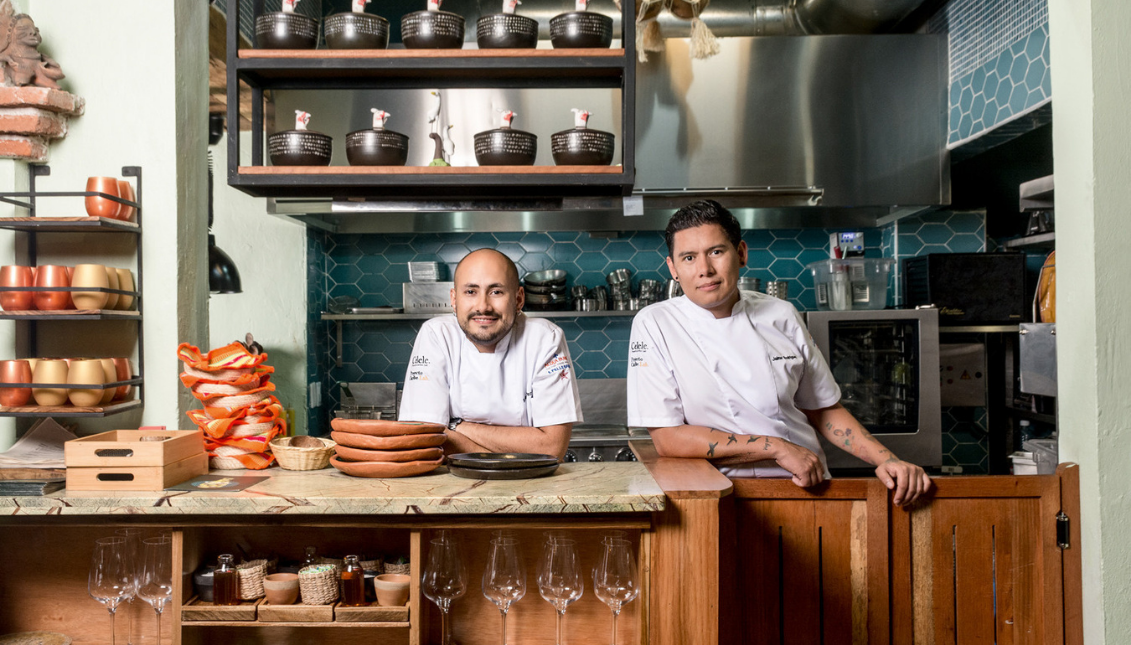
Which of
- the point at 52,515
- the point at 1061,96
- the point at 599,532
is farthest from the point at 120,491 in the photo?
the point at 1061,96

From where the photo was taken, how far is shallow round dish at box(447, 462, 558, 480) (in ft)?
5.84

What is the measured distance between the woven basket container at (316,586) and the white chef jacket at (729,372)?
3.09ft

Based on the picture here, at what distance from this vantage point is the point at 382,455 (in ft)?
5.89

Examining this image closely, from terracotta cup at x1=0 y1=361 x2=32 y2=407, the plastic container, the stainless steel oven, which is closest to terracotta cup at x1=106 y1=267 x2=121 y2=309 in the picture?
terracotta cup at x1=0 y1=361 x2=32 y2=407

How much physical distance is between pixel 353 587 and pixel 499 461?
43 cm

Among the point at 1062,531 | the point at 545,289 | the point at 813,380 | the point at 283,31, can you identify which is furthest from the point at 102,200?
the point at 1062,531

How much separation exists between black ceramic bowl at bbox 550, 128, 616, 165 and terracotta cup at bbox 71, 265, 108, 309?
1287mm

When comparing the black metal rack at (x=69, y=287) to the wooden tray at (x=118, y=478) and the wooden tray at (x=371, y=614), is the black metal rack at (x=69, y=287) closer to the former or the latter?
the wooden tray at (x=118, y=478)

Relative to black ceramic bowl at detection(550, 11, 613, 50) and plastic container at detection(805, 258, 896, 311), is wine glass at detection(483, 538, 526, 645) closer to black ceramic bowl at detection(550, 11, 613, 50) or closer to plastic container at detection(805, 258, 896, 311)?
black ceramic bowl at detection(550, 11, 613, 50)

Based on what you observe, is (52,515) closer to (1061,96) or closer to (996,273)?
(1061,96)

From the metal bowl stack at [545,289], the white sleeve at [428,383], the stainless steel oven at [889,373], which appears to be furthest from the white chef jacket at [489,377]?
the stainless steel oven at [889,373]

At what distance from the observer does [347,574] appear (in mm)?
1694

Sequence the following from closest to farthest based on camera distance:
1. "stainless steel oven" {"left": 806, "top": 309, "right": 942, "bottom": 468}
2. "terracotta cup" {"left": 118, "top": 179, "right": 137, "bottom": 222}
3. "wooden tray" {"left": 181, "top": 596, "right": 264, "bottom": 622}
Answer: "wooden tray" {"left": 181, "top": 596, "right": 264, "bottom": 622} < "terracotta cup" {"left": 118, "top": 179, "right": 137, "bottom": 222} < "stainless steel oven" {"left": 806, "top": 309, "right": 942, "bottom": 468}

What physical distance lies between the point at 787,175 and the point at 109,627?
10.9 feet
